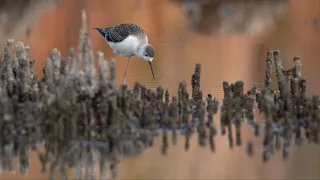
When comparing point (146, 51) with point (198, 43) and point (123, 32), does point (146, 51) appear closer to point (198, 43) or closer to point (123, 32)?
point (123, 32)

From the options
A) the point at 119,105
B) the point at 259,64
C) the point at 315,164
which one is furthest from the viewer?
the point at 259,64

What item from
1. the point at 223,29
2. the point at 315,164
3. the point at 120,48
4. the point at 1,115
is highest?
the point at 223,29

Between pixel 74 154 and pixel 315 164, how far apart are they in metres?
2.36

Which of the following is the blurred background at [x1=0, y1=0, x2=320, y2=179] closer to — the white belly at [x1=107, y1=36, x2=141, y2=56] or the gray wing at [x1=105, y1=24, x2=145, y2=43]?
the white belly at [x1=107, y1=36, x2=141, y2=56]

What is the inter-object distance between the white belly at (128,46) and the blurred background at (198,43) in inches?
27.2

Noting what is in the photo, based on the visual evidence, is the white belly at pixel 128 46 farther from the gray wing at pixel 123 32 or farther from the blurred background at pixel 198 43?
the blurred background at pixel 198 43

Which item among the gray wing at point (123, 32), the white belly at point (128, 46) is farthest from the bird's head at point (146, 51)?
the gray wing at point (123, 32)

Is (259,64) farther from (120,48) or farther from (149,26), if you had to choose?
(149,26)

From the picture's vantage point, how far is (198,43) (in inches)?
707

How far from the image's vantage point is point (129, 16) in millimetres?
21734

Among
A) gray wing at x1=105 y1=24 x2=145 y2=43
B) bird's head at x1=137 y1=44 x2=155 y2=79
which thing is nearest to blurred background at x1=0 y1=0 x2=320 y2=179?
bird's head at x1=137 y1=44 x2=155 y2=79

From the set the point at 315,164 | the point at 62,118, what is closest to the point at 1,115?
the point at 62,118

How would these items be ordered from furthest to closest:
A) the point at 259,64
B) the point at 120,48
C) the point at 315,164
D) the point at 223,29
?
the point at 223,29 < the point at 259,64 < the point at 120,48 < the point at 315,164

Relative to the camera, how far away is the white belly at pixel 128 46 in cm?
1148
